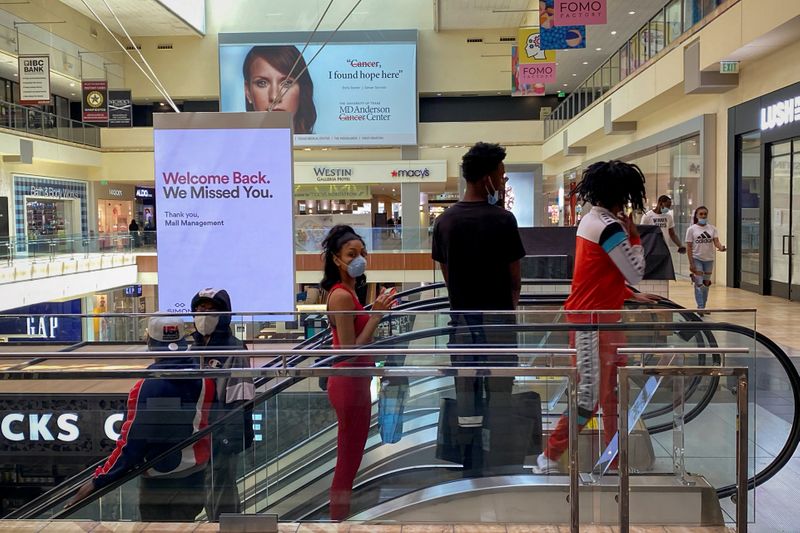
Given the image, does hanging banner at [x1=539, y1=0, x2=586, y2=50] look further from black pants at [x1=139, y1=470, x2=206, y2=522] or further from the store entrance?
black pants at [x1=139, y1=470, x2=206, y2=522]

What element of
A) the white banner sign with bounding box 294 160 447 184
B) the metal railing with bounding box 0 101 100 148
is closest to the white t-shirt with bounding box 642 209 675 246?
the white banner sign with bounding box 294 160 447 184

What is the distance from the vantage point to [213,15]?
28.4m

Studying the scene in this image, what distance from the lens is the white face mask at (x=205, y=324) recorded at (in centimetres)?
378

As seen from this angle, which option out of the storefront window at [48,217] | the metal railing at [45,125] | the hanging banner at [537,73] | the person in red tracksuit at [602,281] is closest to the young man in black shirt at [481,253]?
the person in red tracksuit at [602,281]

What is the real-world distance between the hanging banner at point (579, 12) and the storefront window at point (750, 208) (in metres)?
3.98

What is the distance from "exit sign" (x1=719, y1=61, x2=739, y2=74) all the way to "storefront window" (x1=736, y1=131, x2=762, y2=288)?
3.73 ft

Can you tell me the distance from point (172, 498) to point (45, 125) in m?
25.2

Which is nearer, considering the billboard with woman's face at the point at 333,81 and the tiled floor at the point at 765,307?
the tiled floor at the point at 765,307

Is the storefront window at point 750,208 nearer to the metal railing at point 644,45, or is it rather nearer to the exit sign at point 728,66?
the exit sign at point 728,66

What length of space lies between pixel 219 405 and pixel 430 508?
0.92 metres

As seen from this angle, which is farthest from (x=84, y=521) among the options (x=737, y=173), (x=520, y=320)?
(x=737, y=173)

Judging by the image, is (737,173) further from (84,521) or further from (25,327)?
(84,521)

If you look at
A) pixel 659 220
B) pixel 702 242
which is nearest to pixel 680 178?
pixel 659 220

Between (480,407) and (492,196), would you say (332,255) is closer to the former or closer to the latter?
(492,196)
